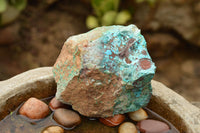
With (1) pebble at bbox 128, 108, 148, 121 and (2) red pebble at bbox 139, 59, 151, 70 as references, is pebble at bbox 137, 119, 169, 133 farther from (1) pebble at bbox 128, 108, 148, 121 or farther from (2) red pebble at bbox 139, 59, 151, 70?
(2) red pebble at bbox 139, 59, 151, 70

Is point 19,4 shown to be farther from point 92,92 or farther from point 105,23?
point 92,92

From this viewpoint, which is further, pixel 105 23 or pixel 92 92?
pixel 105 23

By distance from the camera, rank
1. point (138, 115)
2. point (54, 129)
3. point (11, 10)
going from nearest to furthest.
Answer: point (54, 129) < point (138, 115) < point (11, 10)

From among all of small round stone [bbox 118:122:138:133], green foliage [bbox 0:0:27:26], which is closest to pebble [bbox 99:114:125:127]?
small round stone [bbox 118:122:138:133]

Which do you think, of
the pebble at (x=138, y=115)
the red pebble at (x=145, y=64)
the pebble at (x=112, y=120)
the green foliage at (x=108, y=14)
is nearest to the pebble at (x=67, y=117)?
the pebble at (x=112, y=120)

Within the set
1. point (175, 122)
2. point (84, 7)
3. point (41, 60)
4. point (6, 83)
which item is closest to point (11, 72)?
point (41, 60)

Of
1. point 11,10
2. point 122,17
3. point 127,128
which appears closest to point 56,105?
point 127,128
